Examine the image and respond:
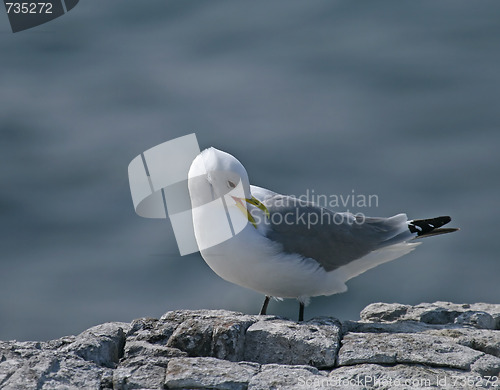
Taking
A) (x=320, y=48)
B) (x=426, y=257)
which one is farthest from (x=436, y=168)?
(x=320, y=48)

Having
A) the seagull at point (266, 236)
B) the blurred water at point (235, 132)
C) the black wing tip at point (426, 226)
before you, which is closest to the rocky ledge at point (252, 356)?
the seagull at point (266, 236)

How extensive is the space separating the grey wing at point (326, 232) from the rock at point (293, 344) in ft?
4.58

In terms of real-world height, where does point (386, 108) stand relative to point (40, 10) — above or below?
below

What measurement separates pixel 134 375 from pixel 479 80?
27.7 ft

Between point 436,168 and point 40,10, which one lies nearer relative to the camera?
point 436,168

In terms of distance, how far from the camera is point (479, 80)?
11406 mm

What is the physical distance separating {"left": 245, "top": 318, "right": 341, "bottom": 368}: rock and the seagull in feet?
3.89

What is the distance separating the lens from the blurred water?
8773mm

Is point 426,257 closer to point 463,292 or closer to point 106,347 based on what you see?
point 463,292

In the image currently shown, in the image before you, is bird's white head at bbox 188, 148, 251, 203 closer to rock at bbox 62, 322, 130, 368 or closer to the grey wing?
the grey wing

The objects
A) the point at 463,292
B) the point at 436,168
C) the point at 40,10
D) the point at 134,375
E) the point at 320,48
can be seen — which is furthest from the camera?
the point at 40,10
